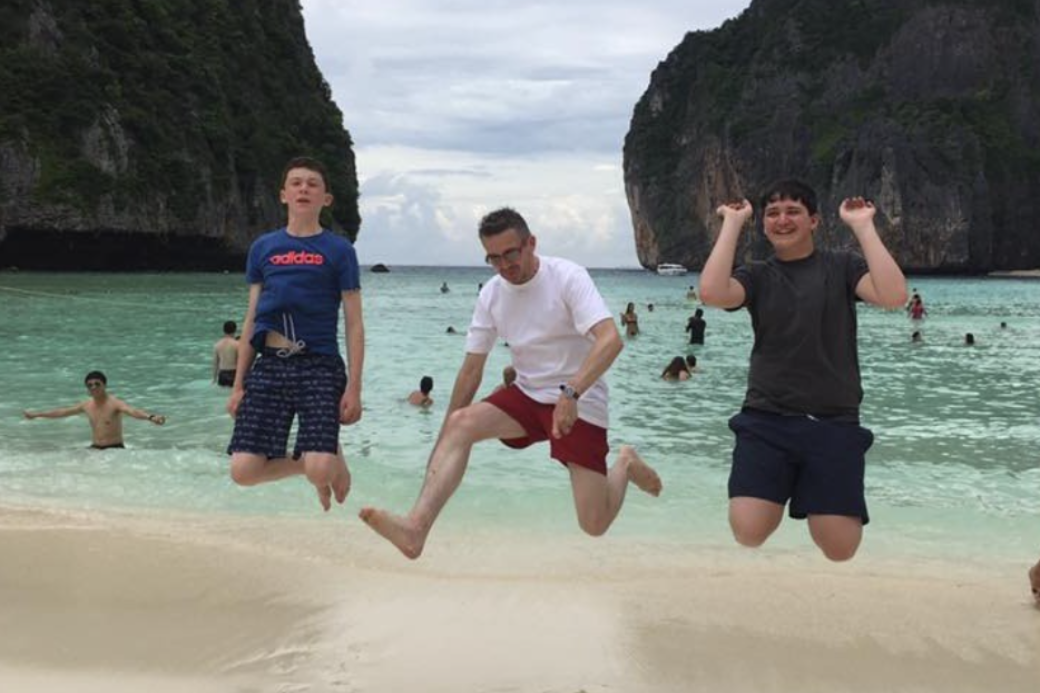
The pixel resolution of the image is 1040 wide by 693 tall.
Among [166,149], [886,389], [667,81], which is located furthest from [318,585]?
[667,81]

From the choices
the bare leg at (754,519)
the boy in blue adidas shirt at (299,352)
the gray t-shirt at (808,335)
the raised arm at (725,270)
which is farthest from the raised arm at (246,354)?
the bare leg at (754,519)

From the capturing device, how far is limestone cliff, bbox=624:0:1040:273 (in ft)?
367

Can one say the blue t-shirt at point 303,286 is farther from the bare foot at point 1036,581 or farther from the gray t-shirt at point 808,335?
the bare foot at point 1036,581

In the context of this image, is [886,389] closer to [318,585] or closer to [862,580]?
[862,580]

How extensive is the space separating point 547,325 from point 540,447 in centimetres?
758

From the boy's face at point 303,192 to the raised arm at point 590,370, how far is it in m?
1.61

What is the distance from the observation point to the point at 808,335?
4598 millimetres

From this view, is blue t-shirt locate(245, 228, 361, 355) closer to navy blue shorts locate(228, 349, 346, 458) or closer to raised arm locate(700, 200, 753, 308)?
navy blue shorts locate(228, 349, 346, 458)

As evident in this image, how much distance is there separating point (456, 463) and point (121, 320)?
28.5m

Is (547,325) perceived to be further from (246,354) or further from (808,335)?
(246,354)

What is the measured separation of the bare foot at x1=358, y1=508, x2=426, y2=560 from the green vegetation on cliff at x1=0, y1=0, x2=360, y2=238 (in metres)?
61.4

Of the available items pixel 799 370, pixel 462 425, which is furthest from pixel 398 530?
pixel 799 370

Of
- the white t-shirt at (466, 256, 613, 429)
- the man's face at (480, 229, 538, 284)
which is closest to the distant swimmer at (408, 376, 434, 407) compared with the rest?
the white t-shirt at (466, 256, 613, 429)

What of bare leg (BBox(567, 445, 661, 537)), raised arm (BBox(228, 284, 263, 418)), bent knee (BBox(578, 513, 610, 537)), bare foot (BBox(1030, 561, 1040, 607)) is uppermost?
raised arm (BBox(228, 284, 263, 418))
